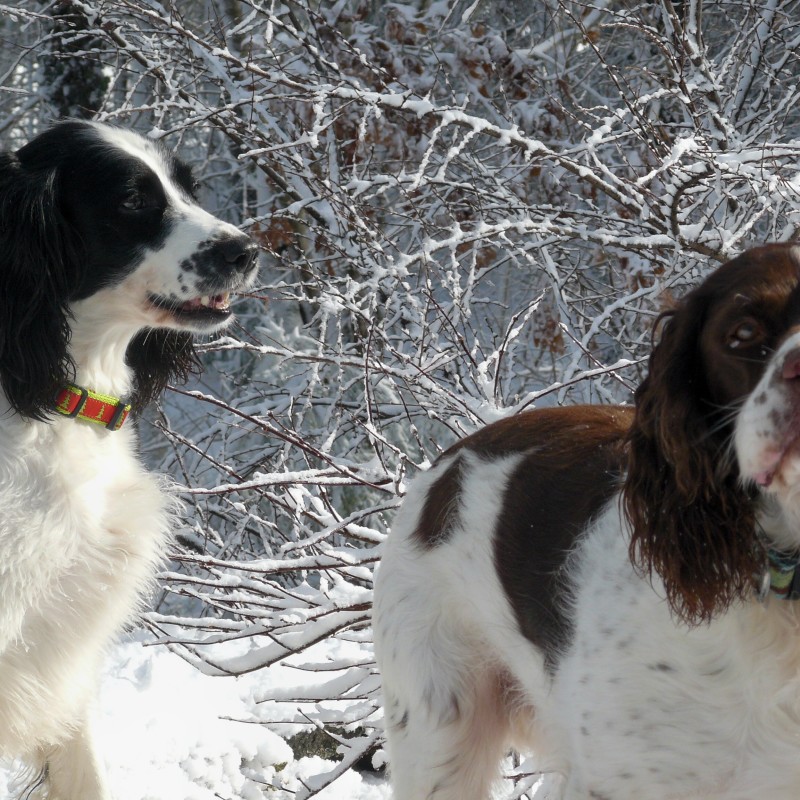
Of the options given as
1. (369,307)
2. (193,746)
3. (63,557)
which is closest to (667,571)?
(63,557)

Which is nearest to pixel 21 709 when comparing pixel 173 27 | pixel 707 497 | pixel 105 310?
pixel 105 310

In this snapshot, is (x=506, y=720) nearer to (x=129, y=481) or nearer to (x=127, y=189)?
(x=129, y=481)

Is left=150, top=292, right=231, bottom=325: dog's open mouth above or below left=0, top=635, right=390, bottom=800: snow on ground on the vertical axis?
above

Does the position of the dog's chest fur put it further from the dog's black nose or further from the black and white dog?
the dog's black nose

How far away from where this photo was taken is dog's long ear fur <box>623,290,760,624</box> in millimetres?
1771

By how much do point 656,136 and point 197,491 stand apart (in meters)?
1.96

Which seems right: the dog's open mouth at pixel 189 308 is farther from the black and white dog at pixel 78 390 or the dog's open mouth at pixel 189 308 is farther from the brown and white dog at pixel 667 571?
the brown and white dog at pixel 667 571

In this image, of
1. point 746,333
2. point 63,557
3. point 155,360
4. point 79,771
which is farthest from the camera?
point 155,360

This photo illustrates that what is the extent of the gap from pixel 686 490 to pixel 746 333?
284 millimetres

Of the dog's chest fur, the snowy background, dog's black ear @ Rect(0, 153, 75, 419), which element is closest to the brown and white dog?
the snowy background

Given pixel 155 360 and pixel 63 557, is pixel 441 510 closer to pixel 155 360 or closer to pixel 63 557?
pixel 63 557

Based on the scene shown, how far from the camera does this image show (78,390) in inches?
110

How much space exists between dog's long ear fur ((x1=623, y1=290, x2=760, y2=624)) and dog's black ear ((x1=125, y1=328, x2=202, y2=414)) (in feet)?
5.51

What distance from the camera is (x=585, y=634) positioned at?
2.00 metres
